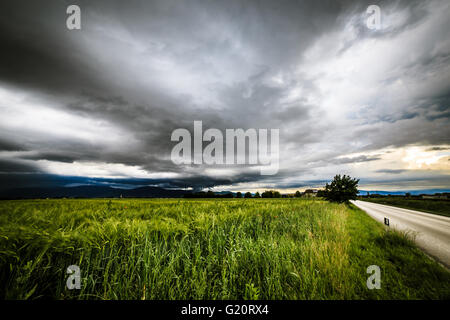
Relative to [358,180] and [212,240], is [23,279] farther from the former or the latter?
[358,180]

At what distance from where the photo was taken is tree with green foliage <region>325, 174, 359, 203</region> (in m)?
22.9

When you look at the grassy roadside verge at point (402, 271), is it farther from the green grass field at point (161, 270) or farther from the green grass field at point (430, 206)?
the green grass field at point (430, 206)

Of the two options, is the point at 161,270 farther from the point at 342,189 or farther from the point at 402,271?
the point at 342,189

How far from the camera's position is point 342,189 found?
76.2ft

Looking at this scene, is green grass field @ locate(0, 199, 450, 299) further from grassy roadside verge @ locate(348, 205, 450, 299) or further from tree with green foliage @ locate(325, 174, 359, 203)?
tree with green foliage @ locate(325, 174, 359, 203)

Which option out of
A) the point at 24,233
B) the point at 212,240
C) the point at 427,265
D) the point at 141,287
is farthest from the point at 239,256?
the point at 427,265

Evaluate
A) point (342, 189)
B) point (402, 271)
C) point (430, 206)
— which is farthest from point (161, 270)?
point (430, 206)

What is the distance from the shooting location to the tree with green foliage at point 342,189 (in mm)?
22875

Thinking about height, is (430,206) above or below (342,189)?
below

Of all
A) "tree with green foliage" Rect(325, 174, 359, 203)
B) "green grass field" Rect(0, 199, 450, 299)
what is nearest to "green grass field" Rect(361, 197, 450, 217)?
"tree with green foliage" Rect(325, 174, 359, 203)

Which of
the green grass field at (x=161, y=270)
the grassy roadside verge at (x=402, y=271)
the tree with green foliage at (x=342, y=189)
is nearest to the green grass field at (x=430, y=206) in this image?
the tree with green foliage at (x=342, y=189)
